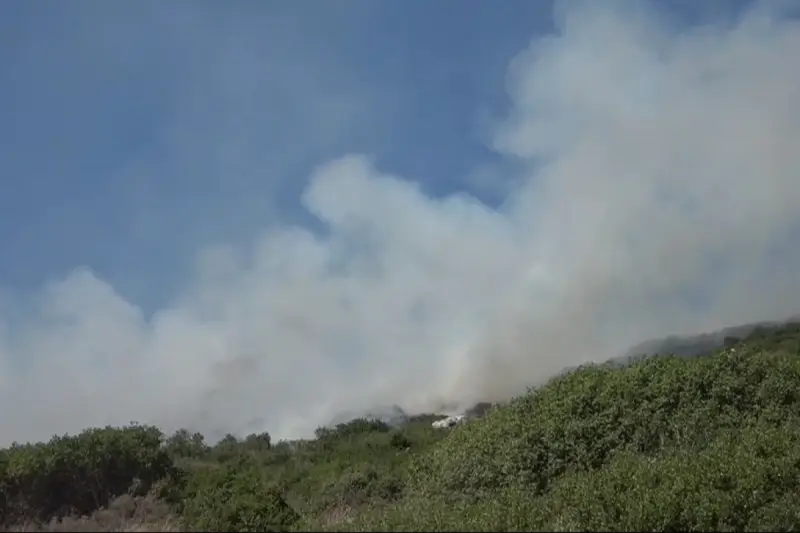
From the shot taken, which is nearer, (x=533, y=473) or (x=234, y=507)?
(x=234, y=507)

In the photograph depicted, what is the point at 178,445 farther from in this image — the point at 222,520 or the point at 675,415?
the point at 675,415

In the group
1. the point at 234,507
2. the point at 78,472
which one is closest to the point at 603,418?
the point at 234,507

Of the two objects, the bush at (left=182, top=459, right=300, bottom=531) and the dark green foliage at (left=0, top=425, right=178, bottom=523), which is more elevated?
the dark green foliage at (left=0, top=425, right=178, bottom=523)

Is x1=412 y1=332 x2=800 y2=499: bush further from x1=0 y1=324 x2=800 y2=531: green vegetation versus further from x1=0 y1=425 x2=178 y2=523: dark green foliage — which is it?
x1=0 y1=425 x2=178 y2=523: dark green foliage

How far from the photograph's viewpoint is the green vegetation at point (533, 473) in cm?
1166

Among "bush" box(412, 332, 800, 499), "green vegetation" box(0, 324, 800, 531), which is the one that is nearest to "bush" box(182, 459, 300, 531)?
"green vegetation" box(0, 324, 800, 531)

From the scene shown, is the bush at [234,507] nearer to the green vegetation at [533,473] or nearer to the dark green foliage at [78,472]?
the green vegetation at [533,473]

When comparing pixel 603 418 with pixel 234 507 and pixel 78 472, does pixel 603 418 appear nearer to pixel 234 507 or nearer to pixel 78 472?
pixel 234 507

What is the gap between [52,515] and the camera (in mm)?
11719

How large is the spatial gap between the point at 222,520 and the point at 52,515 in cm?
246

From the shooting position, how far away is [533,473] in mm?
19422

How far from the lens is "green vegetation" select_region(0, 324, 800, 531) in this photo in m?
11.7

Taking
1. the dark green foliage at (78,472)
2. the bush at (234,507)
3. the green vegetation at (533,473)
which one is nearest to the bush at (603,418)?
the green vegetation at (533,473)

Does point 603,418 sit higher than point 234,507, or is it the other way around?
point 603,418
